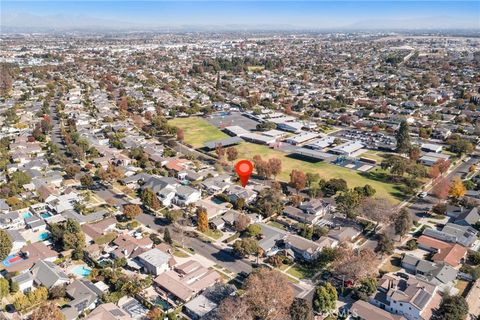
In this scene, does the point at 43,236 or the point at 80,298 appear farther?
the point at 43,236

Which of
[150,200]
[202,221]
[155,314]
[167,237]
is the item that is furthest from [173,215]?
[155,314]

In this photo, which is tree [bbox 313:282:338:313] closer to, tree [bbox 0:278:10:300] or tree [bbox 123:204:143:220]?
tree [bbox 123:204:143:220]

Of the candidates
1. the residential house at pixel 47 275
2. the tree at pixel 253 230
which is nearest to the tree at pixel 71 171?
the residential house at pixel 47 275

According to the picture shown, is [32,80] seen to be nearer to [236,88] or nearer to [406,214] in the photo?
[236,88]

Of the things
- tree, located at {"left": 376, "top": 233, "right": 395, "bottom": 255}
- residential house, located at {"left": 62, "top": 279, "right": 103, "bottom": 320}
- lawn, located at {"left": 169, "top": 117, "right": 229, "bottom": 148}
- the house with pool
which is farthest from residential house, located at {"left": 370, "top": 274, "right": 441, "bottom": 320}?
lawn, located at {"left": 169, "top": 117, "right": 229, "bottom": 148}

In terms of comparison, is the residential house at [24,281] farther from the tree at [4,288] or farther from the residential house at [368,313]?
the residential house at [368,313]

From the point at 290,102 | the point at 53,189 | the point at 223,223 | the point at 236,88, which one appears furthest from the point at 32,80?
the point at 223,223

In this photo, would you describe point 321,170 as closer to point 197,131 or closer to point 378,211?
point 378,211
